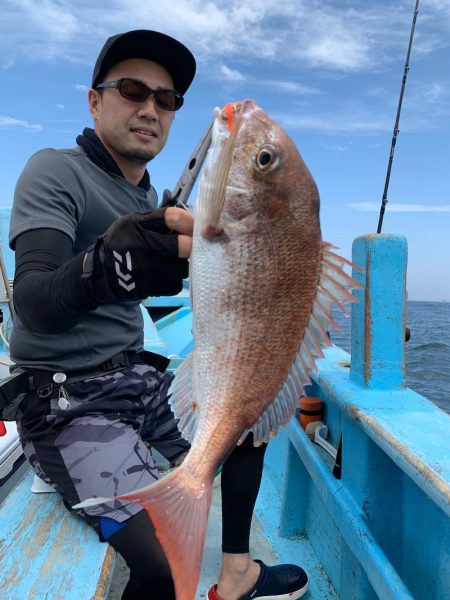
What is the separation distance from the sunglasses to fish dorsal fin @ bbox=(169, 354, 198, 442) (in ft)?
4.71

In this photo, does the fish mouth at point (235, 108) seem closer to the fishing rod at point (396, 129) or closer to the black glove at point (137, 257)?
the black glove at point (137, 257)

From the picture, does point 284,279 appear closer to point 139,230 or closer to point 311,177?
point 311,177

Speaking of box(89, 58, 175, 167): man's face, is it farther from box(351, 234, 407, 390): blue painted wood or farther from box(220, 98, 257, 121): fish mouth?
box(351, 234, 407, 390): blue painted wood

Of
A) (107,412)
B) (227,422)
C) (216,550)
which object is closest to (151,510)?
(227,422)

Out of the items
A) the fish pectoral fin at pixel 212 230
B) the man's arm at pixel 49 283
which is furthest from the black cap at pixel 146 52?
the fish pectoral fin at pixel 212 230

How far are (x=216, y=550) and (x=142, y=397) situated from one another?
1.26 m

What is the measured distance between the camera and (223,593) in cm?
231

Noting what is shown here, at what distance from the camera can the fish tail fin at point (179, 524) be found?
127cm

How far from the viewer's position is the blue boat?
1846 millimetres

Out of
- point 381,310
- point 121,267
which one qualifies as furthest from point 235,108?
point 381,310

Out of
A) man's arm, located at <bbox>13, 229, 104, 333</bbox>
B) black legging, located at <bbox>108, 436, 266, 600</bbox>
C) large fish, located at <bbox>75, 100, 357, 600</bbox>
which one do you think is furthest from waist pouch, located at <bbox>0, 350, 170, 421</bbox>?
large fish, located at <bbox>75, 100, 357, 600</bbox>

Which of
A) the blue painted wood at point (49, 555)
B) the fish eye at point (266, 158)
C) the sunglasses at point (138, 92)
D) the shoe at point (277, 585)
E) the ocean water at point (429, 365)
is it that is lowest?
the ocean water at point (429, 365)

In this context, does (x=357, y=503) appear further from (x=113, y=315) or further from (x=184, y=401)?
(x=113, y=315)

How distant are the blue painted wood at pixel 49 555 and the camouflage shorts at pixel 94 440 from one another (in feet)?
0.33
